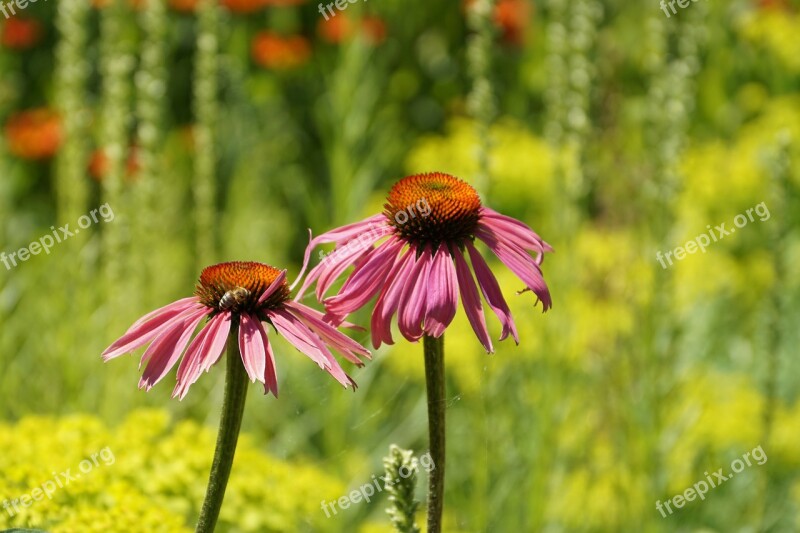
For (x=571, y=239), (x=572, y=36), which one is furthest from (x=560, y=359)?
(x=572, y=36)

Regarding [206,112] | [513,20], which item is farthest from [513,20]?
[206,112]

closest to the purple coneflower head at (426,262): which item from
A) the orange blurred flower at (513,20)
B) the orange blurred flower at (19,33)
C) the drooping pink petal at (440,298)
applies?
the drooping pink petal at (440,298)

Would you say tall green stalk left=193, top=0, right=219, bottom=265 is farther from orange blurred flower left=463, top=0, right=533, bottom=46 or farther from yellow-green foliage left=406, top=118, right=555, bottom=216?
orange blurred flower left=463, top=0, right=533, bottom=46

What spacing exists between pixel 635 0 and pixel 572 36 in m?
4.07

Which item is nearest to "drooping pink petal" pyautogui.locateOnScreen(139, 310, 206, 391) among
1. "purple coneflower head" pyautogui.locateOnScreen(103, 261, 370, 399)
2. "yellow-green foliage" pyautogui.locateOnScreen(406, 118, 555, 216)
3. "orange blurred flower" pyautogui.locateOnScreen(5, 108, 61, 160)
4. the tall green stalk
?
"purple coneflower head" pyautogui.locateOnScreen(103, 261, 370, 399)

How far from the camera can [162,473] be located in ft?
5.45

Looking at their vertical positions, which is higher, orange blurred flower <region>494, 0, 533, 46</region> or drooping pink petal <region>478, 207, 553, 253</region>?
orange blurred flower <region>494, 0, 533, 46</region>

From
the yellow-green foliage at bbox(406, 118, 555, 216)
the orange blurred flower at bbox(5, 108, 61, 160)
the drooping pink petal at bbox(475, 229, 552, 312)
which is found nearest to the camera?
the drooping pink petal at bbox(475, 229, 552, 312)

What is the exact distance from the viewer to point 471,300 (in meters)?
1.04

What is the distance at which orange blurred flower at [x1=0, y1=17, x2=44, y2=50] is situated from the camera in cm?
523

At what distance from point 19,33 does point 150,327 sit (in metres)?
4.71

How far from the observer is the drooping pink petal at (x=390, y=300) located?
101 cm

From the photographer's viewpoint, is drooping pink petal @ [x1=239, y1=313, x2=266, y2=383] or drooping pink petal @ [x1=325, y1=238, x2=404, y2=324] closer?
drooping pink petal @ [x1=239, y1=313, x2=266, y2=383]

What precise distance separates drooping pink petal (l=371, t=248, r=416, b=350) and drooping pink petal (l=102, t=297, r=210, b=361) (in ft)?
0.57
